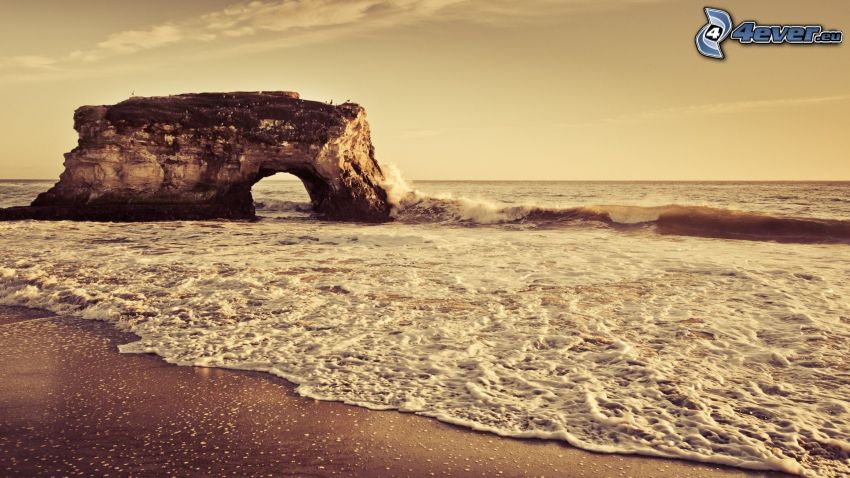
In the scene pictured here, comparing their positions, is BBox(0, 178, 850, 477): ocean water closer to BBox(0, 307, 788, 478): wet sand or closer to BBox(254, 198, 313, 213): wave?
BBox(0, 307, 788, 478): wet sand

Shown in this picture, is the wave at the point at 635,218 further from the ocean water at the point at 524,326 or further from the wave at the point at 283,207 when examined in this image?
the wave at the point at 283,207

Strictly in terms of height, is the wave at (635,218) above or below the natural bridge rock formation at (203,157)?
below

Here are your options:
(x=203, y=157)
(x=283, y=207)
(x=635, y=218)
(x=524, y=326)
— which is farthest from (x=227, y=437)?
(x=283, y=207)

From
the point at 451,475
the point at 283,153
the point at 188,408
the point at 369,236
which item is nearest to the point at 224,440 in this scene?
the point at 188,408

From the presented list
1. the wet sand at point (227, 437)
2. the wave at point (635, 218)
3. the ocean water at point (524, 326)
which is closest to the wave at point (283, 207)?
the wave at point (635, 218)

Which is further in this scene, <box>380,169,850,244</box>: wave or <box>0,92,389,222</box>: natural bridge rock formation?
<box>0,92,389,222</box>: natural bridge rock formation

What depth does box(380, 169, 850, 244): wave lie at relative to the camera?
16094 millimetres

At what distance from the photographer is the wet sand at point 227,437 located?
3037 mm

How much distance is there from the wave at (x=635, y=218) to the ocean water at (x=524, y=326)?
395 centimetres

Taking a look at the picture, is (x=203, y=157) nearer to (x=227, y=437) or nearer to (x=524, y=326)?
(x=524, y=326)

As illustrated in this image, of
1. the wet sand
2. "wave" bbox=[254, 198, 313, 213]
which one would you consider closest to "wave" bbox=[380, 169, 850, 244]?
"wave" bbox=[254, 198, 313, 213]

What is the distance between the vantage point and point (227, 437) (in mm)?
3379

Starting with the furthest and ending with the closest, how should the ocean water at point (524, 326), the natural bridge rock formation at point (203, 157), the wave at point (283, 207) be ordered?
the wave at point (283, 207) < the natural bridge rock formation at point (203, 157) < the ocean water at point (524, 326)

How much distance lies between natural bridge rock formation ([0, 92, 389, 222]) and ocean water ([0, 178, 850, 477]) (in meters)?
6.71
